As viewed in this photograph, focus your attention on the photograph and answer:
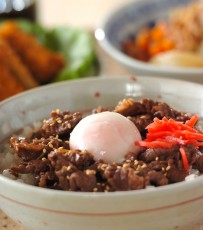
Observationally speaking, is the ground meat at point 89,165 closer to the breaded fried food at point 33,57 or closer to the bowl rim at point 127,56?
the bowl rim at point 127,56

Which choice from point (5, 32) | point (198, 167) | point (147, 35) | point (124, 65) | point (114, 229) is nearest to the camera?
point (114, 229)

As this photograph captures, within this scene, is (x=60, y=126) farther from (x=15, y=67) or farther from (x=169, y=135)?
(x=15, y=67)

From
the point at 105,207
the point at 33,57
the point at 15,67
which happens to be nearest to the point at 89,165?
A: the point at 105,207

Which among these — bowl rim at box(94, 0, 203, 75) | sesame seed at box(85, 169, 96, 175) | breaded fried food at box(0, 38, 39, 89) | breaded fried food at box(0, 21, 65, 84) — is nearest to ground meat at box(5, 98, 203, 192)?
sesame seed at box(85, 169, 96, 175)

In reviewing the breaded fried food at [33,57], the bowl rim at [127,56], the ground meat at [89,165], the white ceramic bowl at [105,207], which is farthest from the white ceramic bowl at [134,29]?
the white ceramic bowl at [105,207]

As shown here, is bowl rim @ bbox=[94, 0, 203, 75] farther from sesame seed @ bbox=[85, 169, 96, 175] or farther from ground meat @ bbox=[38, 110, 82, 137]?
sesame seed @ bbox=[85, 169, 96, 175]

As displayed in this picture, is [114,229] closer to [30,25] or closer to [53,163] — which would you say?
[53,163]

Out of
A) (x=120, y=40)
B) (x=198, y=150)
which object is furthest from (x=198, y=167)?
(x=120, y=40)
